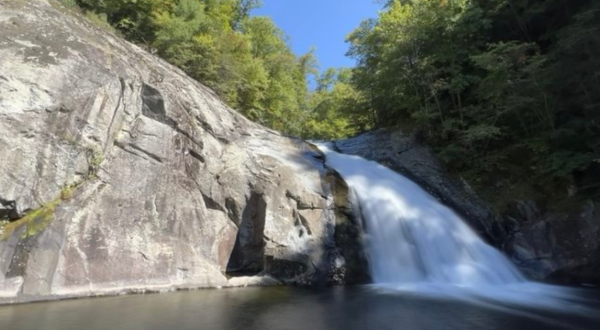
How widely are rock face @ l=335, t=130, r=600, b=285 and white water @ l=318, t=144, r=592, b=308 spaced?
55cm

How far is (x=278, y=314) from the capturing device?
321 inches

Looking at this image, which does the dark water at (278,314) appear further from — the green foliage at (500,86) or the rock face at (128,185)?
the green foliage at (500,86)

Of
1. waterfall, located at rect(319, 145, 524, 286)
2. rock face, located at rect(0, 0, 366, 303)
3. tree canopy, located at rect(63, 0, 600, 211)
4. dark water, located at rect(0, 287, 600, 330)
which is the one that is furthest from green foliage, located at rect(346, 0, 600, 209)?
rock face, located at rect(0, 0, 366, 303)

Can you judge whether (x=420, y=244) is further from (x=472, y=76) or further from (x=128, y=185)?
(x=128, y=185)

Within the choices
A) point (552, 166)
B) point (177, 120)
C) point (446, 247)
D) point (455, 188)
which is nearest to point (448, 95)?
point (455, 188)

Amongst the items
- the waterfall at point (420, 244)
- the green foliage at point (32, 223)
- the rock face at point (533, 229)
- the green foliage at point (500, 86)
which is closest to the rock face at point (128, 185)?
the green foliage at point (32, 223)

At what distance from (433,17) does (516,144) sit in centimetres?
630

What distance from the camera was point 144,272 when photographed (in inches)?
407

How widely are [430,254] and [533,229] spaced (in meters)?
3.29

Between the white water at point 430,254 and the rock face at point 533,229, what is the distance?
549 mm

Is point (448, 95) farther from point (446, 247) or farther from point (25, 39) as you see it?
point (25, 39)

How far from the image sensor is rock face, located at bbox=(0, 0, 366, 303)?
31.2 feet

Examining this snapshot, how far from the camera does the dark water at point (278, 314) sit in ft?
24.0

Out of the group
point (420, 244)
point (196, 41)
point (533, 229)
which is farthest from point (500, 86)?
point (196, 41)
